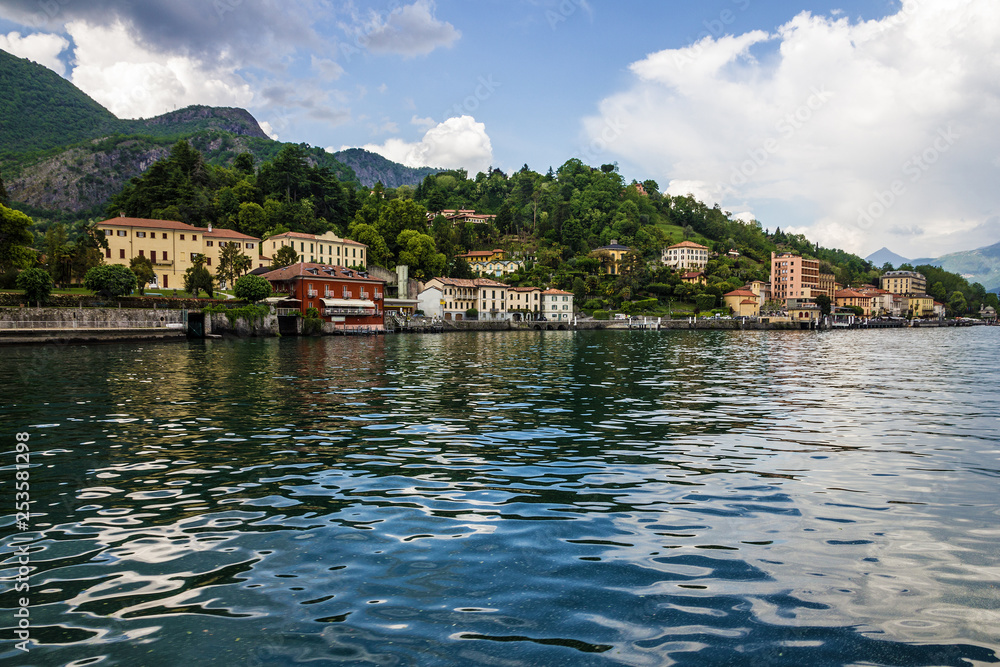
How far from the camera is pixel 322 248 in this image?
99625 mm

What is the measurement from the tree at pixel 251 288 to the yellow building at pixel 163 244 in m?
25.7

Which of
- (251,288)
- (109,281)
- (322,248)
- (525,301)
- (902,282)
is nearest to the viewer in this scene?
(109,281)

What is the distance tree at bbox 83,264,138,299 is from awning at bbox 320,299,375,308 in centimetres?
2215

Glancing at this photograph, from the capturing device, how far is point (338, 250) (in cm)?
10200

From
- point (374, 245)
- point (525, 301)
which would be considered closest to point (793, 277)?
point (525, 301)

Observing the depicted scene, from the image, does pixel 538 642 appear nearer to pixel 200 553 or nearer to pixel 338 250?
pixel 200 553

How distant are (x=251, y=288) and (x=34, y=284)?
62.8 ft

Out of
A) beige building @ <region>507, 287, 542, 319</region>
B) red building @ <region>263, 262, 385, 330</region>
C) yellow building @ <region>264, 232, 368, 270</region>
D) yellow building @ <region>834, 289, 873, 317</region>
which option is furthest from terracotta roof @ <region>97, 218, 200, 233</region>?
yellow building @ <region>834, 289, 873, 317</region>

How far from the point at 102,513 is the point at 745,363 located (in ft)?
111

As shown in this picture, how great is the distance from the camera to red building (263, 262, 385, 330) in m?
73.6

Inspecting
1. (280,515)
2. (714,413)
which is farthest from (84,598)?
(714,413)

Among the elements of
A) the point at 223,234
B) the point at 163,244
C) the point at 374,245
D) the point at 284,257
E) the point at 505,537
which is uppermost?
the point at 374,245

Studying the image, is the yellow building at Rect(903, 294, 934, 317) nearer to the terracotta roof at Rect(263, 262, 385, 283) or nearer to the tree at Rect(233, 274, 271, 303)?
the terracotta roof at Rect(263, 262, 385, 283)

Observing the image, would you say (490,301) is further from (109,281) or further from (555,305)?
(109,281)
